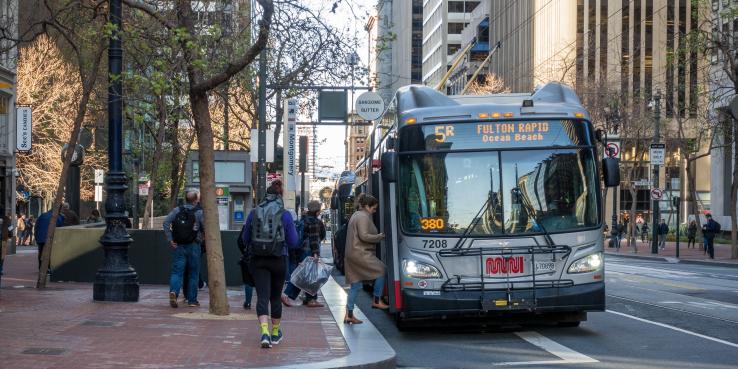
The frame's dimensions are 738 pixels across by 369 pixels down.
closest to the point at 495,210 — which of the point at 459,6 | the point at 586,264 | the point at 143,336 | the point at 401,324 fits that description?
the point at 586,264

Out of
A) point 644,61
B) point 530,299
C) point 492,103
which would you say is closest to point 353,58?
point 492,103

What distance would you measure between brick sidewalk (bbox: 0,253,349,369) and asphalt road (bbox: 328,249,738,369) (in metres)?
1.13

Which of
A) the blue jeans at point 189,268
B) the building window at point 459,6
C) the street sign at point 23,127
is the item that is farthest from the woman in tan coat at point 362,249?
the building window at point 459,6

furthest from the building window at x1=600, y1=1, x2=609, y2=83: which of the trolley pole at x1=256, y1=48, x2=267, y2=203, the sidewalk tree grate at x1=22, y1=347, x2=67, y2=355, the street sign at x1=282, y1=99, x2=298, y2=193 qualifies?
the sidewalk tree grate at x1=22, y1=347, x2=67, y2=355

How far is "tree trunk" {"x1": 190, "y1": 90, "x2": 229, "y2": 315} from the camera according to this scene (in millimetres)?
14766

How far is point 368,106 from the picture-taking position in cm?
2708

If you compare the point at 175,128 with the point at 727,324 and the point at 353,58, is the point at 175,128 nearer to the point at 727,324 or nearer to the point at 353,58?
the point at 353,58

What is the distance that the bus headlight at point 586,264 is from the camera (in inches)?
525

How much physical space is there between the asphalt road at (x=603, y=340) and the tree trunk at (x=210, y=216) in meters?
2.34

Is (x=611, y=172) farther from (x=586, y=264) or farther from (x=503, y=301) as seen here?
(x=503, y=301)

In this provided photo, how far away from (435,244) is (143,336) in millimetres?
3753

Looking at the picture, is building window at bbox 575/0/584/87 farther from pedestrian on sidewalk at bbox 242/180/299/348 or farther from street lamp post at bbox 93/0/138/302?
pedestrian on sidewalk at bbox 242/180/299/348

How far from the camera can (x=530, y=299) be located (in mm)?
13156

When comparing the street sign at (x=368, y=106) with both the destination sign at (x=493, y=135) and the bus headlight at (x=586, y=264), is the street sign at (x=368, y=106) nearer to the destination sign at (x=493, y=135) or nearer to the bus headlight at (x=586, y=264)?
the destination sign at (x=493, y=135)
